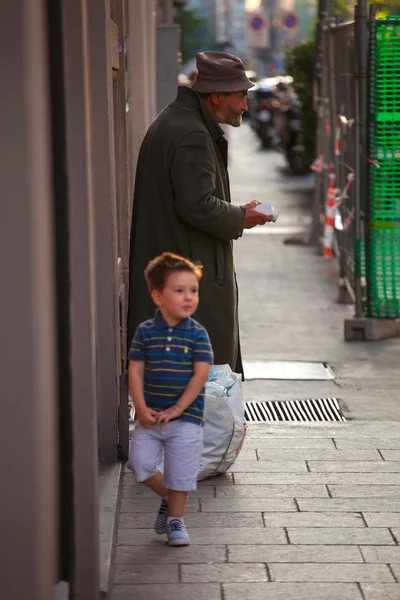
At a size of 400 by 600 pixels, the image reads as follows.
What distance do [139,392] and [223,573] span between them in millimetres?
719

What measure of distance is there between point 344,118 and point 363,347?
2136 millimetres

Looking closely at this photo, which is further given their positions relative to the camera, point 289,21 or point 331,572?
point 289,21

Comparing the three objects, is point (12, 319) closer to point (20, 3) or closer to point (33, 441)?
point (33, 441)

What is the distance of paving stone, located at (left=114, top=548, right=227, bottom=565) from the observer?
16.3 ft

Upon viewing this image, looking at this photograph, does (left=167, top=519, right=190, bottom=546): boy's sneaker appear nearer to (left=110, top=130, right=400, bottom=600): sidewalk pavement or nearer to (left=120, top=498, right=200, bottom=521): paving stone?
(left=110, top=130, right=400, bottom=600): sidewalk pavement

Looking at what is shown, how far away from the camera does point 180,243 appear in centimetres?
606

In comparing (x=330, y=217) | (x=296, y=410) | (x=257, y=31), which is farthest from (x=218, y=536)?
(x=257, y=31)

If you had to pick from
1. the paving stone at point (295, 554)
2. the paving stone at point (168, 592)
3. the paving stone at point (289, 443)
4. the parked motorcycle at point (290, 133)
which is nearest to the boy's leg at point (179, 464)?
the paving stone at point (295, 554)

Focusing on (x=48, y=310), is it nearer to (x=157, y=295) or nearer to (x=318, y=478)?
(x=157, y=295)

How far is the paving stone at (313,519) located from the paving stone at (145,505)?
329 mm

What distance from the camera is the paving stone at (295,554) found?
4.98 metres

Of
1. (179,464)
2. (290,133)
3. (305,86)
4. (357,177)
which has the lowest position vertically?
(290,133)

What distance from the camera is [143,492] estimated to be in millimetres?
5871

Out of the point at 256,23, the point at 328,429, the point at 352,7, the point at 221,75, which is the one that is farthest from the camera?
the point at 256,23
